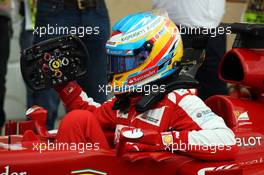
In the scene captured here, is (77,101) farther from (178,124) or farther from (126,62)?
(178,124)

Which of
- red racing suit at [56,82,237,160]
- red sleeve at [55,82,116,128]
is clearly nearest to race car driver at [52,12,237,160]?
red racing suit at [56,82,237,160]

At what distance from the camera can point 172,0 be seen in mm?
4125

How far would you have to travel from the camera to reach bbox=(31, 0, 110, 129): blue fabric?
4.32 m

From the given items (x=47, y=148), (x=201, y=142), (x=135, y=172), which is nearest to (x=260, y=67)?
(x=201, y=142)

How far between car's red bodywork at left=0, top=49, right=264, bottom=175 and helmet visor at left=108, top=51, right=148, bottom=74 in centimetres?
41

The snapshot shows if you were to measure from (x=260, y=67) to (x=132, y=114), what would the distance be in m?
0.67

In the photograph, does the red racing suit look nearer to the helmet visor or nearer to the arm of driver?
the arm of driver

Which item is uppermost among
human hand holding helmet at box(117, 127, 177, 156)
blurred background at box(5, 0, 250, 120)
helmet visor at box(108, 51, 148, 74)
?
helmet visor at box(108, 51, 148, 74)

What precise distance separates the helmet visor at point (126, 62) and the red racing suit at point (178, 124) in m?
0.19

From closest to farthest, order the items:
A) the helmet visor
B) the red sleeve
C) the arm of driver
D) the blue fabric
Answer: the arm of driver < the helmet visor < the red sleeve < the blue fabric

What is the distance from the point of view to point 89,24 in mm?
4371

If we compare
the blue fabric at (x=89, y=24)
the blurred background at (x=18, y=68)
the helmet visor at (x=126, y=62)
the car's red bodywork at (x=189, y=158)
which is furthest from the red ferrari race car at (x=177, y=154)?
the blurred background at (x=18, y=68)

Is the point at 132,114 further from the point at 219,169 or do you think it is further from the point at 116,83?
the point at 219,169

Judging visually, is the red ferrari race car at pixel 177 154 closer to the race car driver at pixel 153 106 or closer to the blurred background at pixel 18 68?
the race car driver at pixel 153 106
